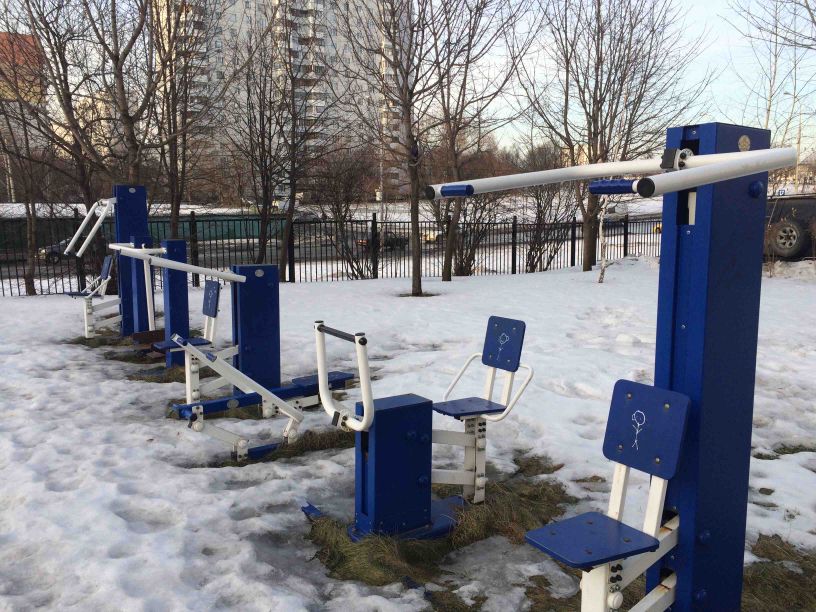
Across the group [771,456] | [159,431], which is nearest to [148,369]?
[159,431]

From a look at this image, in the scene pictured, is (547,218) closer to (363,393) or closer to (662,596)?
(363,393)

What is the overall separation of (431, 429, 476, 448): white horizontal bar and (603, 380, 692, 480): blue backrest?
131cm

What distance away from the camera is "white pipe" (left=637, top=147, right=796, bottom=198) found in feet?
5.08

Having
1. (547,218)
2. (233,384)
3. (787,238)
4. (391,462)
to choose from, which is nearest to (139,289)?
(233,384)

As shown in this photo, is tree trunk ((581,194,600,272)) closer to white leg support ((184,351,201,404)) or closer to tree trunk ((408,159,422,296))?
tree trunk ((408,159,422,296))

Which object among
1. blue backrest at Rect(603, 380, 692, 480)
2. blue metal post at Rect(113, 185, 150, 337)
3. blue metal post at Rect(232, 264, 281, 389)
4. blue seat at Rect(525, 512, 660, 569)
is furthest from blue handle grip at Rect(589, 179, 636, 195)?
blue metal post at Rect(113, 185, 150, 337)

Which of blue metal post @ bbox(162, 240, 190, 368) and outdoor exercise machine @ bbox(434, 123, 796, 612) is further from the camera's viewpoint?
blue metal post @ bbox(162, 240, 190, 368)

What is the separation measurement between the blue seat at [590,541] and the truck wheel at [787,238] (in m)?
13.0

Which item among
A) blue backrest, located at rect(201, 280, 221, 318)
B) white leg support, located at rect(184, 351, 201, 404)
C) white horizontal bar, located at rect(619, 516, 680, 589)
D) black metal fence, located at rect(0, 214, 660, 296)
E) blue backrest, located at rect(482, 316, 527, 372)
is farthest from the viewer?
black metal fence, located at rect(0, 214, 660, 296)

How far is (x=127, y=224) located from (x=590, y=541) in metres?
7.32

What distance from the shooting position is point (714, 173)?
1.69 metres

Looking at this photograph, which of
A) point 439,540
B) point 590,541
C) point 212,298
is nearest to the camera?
point 590,541

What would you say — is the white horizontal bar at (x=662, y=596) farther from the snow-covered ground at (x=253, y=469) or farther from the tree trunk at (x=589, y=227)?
the tree trunk at (x=589, y=227)

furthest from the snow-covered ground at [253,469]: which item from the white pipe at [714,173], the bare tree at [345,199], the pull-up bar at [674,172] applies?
the bare tree at [345,199]
